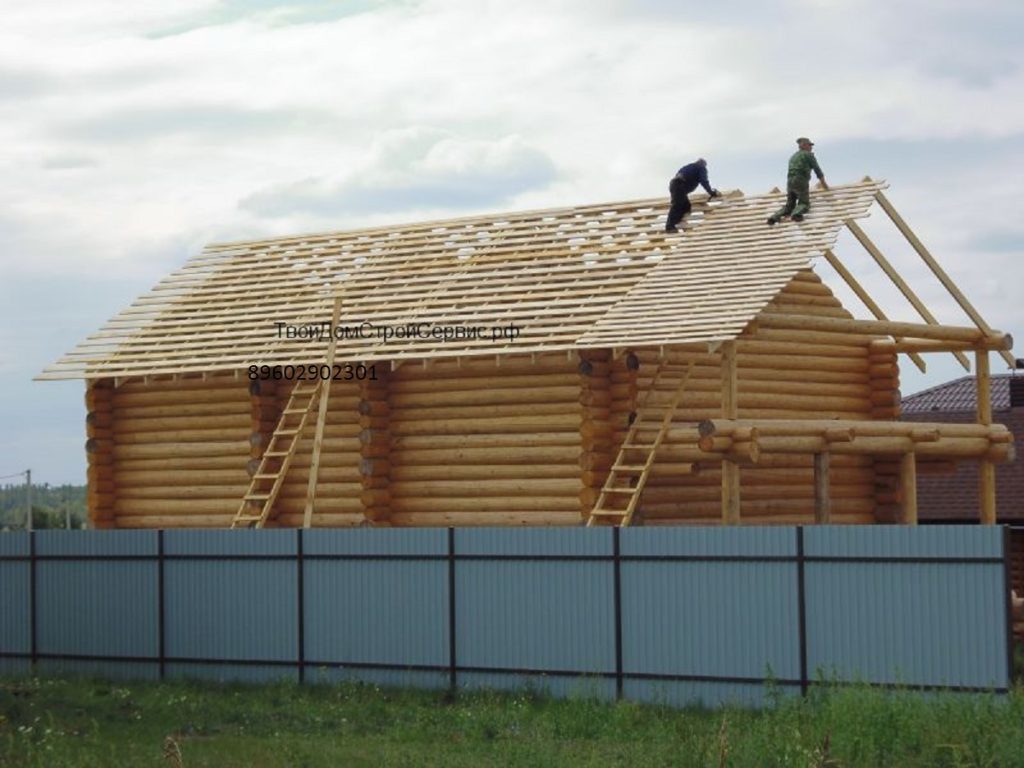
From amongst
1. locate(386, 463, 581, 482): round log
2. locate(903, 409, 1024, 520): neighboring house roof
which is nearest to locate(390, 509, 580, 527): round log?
locate(386, 463, 581, 482): round log

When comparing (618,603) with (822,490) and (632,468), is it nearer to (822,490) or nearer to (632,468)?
(632,468)

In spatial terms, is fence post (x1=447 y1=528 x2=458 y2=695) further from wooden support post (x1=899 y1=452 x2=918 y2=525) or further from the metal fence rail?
wooden support post (x1=899 y1=452 x2=918 y2=525)

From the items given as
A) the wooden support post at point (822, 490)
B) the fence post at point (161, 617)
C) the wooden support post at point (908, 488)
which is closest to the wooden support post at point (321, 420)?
the fence post at point (161, 617)

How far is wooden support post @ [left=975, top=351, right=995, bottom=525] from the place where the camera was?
2695 centimetres

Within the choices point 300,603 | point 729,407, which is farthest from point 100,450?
point 729,407

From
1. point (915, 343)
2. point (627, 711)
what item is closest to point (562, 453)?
point (915, 343)

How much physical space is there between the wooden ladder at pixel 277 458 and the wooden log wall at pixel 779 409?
5349 millimetres

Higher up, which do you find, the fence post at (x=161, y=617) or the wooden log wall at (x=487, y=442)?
the wooden log wall at (x=487, y=442)

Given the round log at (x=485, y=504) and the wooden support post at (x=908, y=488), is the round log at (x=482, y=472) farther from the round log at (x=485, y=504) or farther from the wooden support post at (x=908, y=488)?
the wooden support post at (x=908, y=488)

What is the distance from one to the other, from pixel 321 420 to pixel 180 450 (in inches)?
168

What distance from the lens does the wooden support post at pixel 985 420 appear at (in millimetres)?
26953

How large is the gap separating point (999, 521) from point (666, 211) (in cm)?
929

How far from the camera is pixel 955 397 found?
132 feet

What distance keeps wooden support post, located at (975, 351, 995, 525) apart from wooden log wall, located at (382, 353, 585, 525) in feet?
21.7
